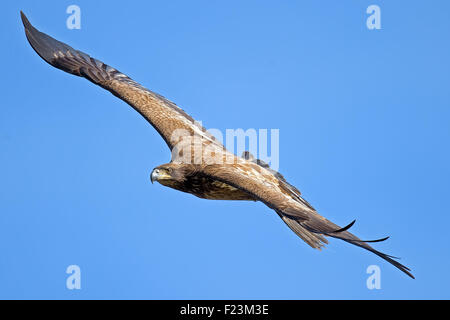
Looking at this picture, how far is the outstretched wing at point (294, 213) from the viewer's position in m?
Answer: 9.14

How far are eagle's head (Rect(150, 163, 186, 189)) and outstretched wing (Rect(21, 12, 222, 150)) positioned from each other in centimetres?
109

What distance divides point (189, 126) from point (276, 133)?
2848mm

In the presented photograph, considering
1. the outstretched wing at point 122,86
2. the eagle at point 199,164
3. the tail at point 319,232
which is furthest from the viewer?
the outstretched wing at point 122,86

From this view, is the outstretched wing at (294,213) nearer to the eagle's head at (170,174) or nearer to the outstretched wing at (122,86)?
the eagle's head at (170,174)

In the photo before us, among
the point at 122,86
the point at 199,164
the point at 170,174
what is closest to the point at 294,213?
the point at 199,164

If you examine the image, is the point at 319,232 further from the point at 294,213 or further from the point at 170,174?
the point at 170,174

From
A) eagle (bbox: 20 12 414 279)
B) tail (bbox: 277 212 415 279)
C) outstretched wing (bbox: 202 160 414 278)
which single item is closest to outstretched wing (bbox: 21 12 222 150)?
eagle (bbox: 20 12 414 279)

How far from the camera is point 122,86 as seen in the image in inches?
570

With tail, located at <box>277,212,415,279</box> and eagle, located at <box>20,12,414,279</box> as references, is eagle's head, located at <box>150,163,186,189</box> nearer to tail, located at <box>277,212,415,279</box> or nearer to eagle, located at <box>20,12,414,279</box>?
eagle, located at <box>20,12,414,279</box>

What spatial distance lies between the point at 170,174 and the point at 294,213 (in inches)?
113

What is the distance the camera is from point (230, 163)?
12.1m

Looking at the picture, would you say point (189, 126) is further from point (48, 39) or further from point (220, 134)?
point (48, 39)

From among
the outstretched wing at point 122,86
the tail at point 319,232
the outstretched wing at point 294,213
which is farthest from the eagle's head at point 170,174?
the tail at point 319,232

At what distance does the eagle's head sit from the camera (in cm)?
1203
